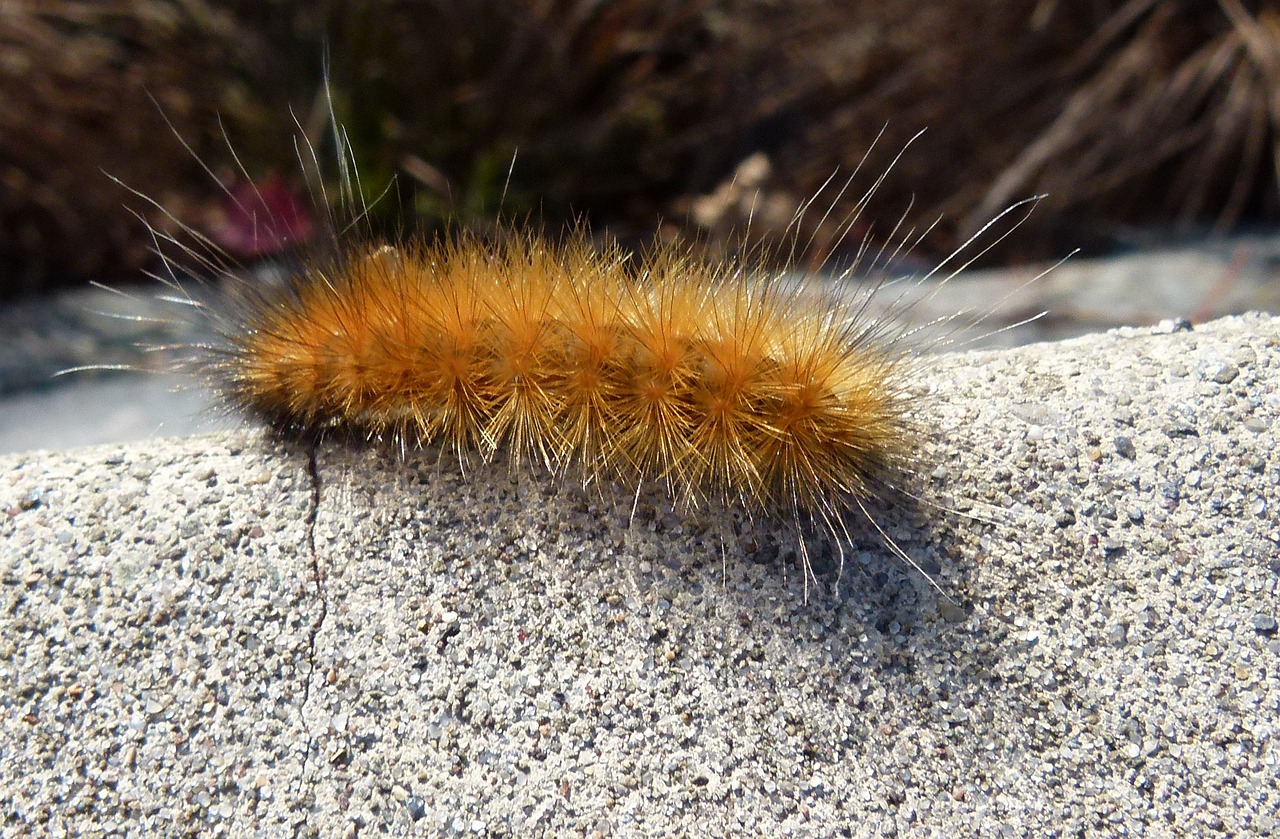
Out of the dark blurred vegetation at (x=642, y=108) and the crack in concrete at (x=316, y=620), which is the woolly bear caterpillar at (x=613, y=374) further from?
the dark blurred vegetation at (x=642, y=108)

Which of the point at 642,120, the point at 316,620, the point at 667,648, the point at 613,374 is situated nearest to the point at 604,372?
the point at 613,374

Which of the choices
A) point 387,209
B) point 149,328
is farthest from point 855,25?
point 149,328

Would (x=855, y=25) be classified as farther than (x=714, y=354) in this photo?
Yes

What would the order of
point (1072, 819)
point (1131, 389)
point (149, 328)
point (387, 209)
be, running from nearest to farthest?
1. point (1072, 819)
2. point (1131, 389)
3. point (387, 209)
4. point (149, 328)

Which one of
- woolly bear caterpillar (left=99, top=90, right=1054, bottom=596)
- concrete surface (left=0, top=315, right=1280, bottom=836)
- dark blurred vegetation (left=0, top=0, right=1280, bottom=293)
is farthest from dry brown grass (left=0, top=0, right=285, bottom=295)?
concrete surface (left=0, top=315, right=1280, bottom=836)

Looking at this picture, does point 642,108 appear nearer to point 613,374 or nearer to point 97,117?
point 97,117

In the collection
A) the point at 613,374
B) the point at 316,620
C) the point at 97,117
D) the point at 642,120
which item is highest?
the point at 642,120

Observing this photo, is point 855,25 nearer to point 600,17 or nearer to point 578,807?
point 600,17
